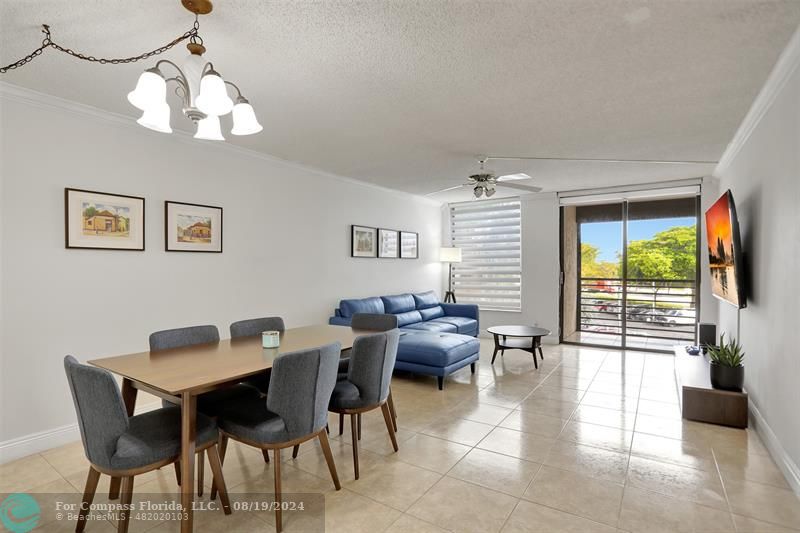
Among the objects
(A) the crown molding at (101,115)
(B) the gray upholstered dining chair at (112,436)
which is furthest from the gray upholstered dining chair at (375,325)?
(A) the crown molding at (101,115)

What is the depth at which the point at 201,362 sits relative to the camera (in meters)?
2.21

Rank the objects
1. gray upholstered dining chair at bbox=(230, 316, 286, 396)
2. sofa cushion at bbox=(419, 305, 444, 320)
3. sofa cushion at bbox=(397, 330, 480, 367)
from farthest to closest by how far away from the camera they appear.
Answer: sofa cushion at bbox=(419, 305, 444, 320), sofa cushion at bbox=(397, 330, 480, 367), gray upholstered dining chair at bbox=(230, 316, 286, 396)

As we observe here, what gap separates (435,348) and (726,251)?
9.09 ft

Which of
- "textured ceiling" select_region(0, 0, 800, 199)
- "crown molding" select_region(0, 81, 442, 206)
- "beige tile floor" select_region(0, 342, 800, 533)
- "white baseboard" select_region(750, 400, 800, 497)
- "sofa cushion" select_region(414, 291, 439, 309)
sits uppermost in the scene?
"textured ceiling" select_region(0, 0, 800, 199)

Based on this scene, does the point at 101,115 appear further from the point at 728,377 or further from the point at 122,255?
the point at 728,377

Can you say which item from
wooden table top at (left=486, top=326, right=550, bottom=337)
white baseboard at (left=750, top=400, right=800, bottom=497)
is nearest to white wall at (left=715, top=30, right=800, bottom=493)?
white baseboard at (left=750, top=400, right=800, bottom=497)

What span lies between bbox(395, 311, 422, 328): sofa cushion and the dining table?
2.99 meters

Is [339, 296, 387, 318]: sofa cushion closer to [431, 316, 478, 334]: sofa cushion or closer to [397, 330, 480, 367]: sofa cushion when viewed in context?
[397, 330, 480, 367]: sofa cushion

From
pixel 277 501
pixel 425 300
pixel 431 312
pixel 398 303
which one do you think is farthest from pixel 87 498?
pixel 425 300

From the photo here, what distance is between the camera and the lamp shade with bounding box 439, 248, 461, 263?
744cm

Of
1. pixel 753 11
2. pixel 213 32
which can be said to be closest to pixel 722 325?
pixel 753 11

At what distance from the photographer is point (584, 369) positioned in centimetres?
520

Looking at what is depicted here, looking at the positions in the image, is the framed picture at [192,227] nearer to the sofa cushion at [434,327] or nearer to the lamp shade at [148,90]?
the lamp shade at [148,90]

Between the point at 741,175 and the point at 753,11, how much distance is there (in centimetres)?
247
